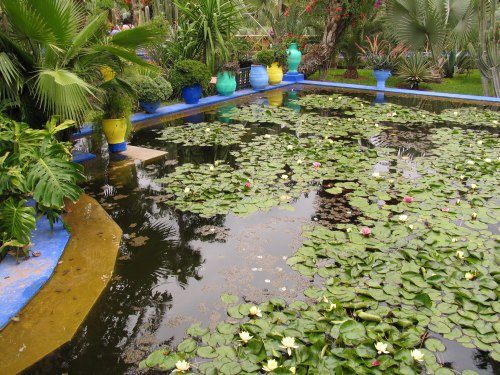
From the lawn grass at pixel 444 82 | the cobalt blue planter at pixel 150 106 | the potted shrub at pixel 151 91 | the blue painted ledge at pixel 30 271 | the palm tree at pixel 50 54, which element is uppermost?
the palm tree at pixel 50 54

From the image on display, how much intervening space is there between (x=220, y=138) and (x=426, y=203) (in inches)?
112

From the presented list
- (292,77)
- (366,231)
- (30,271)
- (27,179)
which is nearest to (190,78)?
(292,77)

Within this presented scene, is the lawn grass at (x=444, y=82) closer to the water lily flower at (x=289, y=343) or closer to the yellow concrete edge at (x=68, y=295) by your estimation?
the yellow concrete edge at (x=68, y=295)

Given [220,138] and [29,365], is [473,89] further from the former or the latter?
[29,365]

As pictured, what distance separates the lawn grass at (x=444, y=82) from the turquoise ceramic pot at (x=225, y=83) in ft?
13.5

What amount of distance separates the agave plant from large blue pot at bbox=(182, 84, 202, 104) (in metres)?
0.55

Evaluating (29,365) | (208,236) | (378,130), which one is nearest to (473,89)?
(378,130)

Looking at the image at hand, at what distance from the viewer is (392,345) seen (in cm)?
221

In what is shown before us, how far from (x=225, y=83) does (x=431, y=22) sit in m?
4.48

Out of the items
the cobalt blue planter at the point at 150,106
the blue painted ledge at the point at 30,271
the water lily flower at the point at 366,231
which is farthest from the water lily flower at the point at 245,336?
the cobalt blue planter at the point at 150,106

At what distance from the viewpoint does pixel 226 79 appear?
828 centimetres

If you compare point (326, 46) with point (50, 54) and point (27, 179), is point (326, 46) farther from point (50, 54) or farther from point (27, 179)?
point (27, 179)

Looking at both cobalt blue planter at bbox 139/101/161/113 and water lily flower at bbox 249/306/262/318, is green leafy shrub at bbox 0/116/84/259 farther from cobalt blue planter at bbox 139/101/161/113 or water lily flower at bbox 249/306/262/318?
cobalt blue planter at bbox 139/101/161/113

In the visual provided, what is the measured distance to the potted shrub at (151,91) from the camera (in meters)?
6.50
